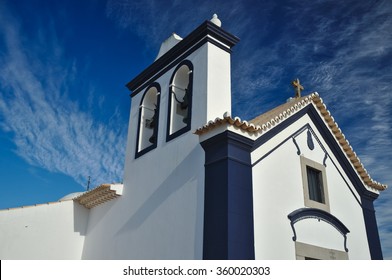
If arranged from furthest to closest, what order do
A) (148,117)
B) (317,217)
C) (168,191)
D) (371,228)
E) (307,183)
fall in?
(148,117)
(371,228)
(307,183)
(317,217)
(168,191)

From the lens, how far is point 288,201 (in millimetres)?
7180

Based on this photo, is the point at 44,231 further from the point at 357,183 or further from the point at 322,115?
the point at 357,183

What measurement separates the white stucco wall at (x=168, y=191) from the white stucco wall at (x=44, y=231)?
0.82m

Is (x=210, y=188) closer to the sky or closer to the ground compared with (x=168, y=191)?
closer to the ground

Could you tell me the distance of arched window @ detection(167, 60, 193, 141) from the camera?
26.5 feet

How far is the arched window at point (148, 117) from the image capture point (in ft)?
29.7

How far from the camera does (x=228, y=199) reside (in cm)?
597

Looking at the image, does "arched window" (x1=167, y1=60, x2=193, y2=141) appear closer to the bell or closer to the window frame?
the bell

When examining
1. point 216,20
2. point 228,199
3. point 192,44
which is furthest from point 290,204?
point 216,20

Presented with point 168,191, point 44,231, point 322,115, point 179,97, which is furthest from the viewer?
point 44,231

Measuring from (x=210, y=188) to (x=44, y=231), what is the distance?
5.25m

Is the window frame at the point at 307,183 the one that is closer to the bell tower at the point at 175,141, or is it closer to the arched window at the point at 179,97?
the bell tower at the point at 175,141

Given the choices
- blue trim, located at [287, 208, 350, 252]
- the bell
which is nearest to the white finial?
the bell

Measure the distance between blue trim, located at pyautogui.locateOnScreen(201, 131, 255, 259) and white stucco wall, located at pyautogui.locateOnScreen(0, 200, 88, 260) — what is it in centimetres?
509
